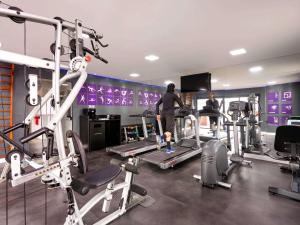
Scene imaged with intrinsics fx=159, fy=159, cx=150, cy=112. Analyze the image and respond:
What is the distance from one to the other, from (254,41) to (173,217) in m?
3.39

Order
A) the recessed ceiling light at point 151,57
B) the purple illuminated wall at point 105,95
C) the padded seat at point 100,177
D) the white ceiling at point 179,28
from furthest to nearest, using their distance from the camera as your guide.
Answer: the purple illuminated wall at point 105,95 < the recessed ceiling light at point 151,57 < the white ceiling at point 179,28 < the padded seat at point 100,177

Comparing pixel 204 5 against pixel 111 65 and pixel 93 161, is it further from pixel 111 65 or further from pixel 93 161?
pixel 93 161

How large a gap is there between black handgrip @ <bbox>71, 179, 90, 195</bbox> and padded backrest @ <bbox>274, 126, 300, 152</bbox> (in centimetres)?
277

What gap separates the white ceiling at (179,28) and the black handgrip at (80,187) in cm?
202

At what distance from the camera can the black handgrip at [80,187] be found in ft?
4.46

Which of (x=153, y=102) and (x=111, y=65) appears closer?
(x=111, y=65)

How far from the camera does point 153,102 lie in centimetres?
863

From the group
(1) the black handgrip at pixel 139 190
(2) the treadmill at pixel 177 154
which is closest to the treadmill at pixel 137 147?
(2) the treadmill at pixel 177 154

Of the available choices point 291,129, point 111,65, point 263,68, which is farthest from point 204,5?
point 263,68

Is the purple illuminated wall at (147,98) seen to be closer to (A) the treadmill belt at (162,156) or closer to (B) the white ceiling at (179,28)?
(B) the white ceiling at (179,28)

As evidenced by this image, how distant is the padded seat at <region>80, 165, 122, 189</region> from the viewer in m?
1.57

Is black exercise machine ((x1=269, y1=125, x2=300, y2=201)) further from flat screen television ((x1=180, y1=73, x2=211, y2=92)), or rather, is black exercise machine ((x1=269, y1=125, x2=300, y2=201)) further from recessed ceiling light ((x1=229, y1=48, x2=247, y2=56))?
flat screen television ((x1=180, y1=73, x2=211, y2=92))

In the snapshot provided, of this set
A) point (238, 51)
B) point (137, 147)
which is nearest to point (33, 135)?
point (137, 147)

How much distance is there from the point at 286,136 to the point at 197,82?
11.6ft
